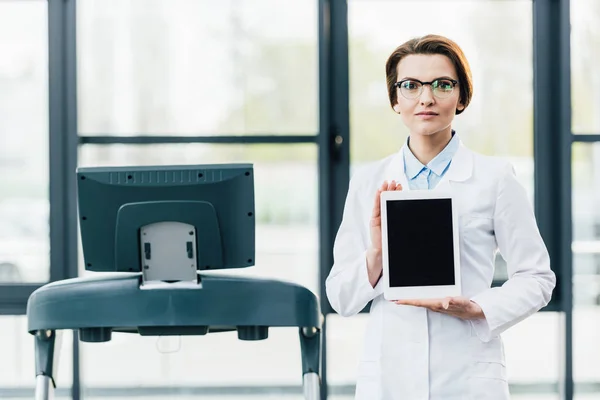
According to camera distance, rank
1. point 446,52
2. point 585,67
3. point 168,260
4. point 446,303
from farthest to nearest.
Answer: point 585,67
point 168,260
point 446,52
point 446,303

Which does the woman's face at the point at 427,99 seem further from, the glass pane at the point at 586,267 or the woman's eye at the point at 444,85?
the glass pane at the point at 586,267

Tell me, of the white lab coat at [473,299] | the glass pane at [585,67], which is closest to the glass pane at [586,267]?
the glass pane at [585,67]

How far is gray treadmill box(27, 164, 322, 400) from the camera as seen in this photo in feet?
6.15

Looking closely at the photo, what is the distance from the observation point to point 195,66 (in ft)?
11.0

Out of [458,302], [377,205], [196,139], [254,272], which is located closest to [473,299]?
[458,302]

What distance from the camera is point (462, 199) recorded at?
170 centimetres

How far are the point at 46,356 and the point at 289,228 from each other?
148 cm

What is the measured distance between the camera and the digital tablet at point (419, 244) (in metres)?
1.64

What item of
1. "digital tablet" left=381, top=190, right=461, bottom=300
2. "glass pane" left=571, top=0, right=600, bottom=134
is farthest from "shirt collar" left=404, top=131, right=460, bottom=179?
"glass pane" left=571, top=0, right=600, bottom=134

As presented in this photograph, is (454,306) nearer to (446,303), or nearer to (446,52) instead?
(446,303)

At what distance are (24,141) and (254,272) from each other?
3.53ft

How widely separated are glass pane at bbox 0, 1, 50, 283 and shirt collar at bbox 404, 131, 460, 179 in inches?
79.2

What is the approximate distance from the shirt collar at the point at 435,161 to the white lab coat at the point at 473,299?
0.02m

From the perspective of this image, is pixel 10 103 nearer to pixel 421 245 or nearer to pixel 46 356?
pixel 46 356
